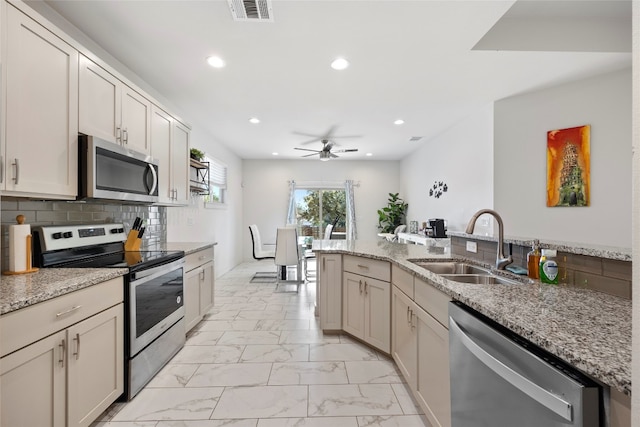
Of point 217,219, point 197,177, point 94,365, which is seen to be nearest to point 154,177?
point 94,365

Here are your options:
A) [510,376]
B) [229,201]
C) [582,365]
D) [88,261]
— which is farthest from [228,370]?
[229,201]

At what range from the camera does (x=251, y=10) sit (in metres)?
1.94

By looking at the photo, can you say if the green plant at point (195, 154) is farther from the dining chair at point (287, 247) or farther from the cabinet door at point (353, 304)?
the cabinet door at point (353, 304)

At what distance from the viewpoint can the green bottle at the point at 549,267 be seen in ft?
4.42

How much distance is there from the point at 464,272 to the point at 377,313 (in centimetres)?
75

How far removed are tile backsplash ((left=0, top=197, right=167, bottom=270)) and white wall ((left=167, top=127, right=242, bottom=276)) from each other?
1.10 feet

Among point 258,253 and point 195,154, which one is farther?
point 258,253

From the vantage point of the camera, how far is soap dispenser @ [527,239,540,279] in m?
1.48

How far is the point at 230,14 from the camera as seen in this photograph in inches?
79.0

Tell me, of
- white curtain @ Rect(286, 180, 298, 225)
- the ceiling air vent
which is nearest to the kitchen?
white curtain @ Rect(286, 180, 298, 225)

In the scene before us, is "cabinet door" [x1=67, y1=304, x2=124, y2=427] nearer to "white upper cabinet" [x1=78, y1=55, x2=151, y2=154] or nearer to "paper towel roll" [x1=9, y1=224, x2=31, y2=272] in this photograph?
"paper towel roll" [x1=9, y1=224, x2=31, y2=272]

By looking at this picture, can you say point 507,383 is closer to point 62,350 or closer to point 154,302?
point 62,350

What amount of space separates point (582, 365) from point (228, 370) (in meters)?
2.16

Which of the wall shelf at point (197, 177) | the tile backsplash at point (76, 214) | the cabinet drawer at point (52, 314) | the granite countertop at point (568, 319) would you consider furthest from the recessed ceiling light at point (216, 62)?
the granite countertop at point (568, 319)
